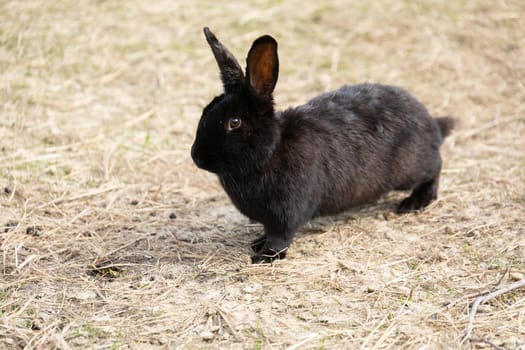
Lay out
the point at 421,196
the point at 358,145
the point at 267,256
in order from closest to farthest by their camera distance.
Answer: the point at 267,256 → the point at 358,145 → the point at 421,196

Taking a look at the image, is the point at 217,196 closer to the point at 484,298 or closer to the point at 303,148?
the point at 303,148

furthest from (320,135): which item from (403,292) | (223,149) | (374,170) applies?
(403,292)

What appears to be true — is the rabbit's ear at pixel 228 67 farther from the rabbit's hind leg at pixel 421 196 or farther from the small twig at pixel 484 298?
the small twig at pixel 484 298

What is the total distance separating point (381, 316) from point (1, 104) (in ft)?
14.3

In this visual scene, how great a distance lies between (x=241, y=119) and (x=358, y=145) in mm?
997

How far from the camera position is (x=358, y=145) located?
4.60 metres

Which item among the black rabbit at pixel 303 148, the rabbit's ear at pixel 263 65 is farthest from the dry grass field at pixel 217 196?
the rabbit's ear at pixel 263 65

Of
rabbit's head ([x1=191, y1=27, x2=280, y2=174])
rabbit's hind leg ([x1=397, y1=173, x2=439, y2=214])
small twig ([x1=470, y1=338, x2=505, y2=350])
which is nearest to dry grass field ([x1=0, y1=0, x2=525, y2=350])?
small twig ([x1=470, y1=338, x2=505, y2=350])

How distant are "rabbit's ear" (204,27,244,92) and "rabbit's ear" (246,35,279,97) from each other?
117 mm

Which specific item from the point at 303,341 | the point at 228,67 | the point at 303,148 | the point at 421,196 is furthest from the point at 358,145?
the point at 303,341

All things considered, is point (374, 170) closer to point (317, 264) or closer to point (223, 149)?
point (317, 264)

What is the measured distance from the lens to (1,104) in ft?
20.5

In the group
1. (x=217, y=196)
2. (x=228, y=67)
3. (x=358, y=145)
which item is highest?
(x=228, y=67)

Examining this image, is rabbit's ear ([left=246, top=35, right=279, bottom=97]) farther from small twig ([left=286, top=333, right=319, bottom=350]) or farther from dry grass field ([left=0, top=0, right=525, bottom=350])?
small twig ([left=286, top=333, right=319, bottom=350])
